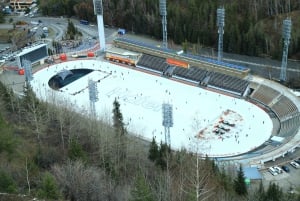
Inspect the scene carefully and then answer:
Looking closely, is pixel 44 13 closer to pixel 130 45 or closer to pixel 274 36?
pixel 130 45

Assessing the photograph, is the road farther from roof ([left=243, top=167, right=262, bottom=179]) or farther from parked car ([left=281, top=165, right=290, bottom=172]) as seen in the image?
roof ([left=243, top=167, right=262, bottom=179])

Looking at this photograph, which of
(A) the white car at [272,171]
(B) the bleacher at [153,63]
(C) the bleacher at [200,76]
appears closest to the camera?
(A) the white car at [272,171]

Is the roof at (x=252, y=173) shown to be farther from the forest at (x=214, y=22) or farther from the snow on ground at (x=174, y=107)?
the forest at (x=214, y=22)

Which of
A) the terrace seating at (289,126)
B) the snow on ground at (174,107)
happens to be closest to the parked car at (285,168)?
the snow on ground at (174,107)

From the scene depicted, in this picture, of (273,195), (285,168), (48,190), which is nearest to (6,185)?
(48,190)

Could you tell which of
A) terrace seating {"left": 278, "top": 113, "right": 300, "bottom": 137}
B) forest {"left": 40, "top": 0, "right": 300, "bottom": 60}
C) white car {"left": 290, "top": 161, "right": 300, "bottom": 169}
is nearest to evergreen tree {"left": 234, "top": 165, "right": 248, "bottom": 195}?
white car {"left": 290, "top": 161, "right": 300, "bottom": 169}

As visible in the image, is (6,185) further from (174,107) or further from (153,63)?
(153,63)
